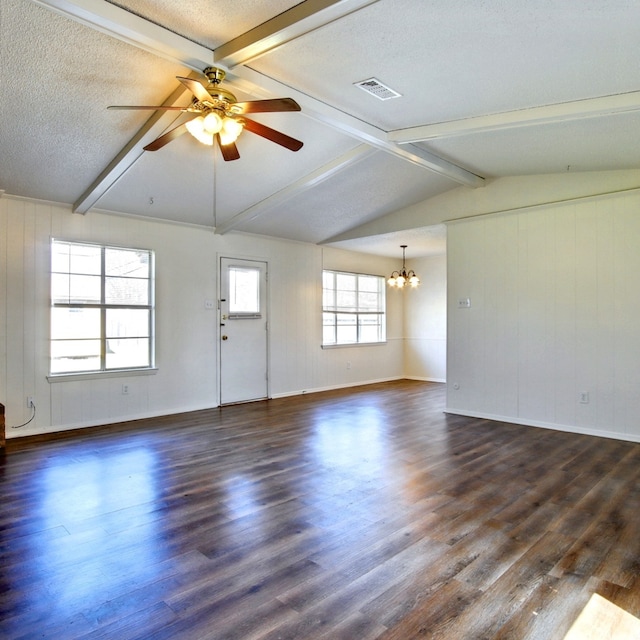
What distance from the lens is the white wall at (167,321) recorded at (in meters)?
4.78

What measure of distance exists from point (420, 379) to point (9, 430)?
23.2 ft

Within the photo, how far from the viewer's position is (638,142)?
384cm

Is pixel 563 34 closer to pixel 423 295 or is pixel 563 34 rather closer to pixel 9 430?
pixel 9 430

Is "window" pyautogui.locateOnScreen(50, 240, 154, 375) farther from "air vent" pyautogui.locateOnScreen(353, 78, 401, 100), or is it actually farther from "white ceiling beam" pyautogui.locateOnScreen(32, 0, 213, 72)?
"air vent" pyautogui.locateOnScreen(353, 78, 401, 100)

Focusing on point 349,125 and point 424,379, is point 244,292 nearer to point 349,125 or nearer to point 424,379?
point 349,125

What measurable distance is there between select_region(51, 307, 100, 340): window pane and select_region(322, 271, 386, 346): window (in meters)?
3.85

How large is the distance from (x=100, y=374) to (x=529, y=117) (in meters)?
5.18

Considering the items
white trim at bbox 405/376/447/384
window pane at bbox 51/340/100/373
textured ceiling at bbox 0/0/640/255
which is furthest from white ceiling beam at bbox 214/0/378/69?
white trim at bbox 405/376/447/384

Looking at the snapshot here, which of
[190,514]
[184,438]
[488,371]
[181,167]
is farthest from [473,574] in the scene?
[181,167]

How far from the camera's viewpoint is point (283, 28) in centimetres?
247

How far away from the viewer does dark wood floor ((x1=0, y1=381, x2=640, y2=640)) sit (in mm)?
1874

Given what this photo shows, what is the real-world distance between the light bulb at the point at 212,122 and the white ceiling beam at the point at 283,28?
1.28 ft

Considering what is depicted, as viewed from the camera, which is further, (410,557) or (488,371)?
(488,371)

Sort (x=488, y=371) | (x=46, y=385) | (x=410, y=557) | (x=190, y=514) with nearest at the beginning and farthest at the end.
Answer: (x=410, y=557) < (x=190, y=514) < (x=46, y=385) < (x=488, y=371)
